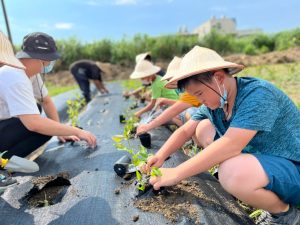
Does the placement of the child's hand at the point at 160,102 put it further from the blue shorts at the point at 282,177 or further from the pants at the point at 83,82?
the pants at the point at 83,82

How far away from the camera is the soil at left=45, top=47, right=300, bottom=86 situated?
54.3 feet

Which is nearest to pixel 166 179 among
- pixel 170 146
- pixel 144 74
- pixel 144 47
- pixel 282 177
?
pixel 170 146

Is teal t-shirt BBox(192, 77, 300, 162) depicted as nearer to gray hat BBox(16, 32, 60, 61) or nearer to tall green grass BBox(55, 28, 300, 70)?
gray hat BBox(16, 32, 60, 61)

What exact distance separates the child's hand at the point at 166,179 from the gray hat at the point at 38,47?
4.80ft

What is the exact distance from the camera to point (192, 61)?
184 cm

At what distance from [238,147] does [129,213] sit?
0.65 m

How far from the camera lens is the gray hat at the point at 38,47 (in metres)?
2.77

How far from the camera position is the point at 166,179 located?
5.97 feet

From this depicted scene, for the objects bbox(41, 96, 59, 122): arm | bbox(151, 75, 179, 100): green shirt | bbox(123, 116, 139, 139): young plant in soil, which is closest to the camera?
bbox(123, 116, 139, 139): young plant in soil

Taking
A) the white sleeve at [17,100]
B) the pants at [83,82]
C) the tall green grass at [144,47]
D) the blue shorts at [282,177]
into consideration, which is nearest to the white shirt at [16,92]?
the white sleeve at [17,100]

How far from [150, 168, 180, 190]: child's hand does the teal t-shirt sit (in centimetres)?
38

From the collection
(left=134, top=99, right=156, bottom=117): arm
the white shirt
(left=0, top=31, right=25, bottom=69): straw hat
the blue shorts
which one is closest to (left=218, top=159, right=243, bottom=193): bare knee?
the blue shorts

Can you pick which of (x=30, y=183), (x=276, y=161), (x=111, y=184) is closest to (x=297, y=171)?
(x=276, y=161)

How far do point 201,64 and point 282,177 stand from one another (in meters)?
0.69
